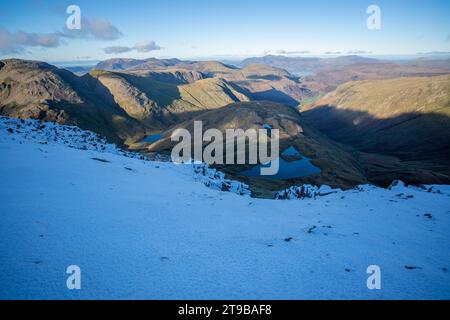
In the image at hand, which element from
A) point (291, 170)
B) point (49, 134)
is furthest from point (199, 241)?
point (291, 170)

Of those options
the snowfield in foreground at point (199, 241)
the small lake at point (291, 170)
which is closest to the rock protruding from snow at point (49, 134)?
the snowfield in foreground at point (199, 241)

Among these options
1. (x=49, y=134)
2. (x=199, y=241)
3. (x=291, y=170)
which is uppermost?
(x=49, y=134)

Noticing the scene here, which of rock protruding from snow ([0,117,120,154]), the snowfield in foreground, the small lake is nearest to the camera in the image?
the snowfield in foreground

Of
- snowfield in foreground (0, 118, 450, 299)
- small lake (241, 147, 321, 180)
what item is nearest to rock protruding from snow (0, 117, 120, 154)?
snowfield in foreground (0, 118, 450, 299)

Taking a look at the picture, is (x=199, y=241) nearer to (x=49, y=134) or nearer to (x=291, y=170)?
(x=49, y=134)

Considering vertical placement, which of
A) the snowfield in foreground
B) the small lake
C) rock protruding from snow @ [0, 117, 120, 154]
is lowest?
the small lake

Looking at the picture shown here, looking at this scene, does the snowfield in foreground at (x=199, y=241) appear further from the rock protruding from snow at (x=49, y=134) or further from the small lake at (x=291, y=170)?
the small lake at (x=291, y=170)

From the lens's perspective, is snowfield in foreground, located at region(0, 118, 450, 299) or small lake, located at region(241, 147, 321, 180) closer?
snowfield in foreground, located at region(0, 118, 450, 299)

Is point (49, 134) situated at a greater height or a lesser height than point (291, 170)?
greater

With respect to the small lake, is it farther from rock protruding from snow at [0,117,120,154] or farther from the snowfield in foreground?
the snowfield in foreground

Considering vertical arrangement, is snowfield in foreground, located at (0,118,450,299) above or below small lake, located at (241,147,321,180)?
above
